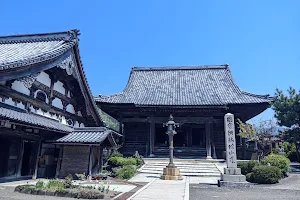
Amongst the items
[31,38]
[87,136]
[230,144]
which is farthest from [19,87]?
[230,144]

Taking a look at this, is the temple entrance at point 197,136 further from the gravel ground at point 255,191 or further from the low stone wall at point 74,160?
the low stone wall at point 74,160

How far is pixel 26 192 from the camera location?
8.61 meters

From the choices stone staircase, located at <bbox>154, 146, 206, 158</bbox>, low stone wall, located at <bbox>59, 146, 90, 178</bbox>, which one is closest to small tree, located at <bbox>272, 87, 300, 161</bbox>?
stone staircase, located at <bbox>154, 146, 206, 158</bbox>

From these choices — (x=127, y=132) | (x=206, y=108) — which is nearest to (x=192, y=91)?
(x=206, y=108)

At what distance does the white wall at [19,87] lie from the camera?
10.7 m

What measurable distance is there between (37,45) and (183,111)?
13.9 metres

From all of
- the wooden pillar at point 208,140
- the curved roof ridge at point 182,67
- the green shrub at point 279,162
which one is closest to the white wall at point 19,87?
the green shrub at point 279,162

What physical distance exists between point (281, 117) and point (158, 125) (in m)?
11.9

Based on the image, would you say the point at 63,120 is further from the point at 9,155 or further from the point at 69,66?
the point at 9,155

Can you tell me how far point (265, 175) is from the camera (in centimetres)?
1323

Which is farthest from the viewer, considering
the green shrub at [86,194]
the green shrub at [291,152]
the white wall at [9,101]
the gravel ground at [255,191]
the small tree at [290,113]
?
the green shrub at [291,152]

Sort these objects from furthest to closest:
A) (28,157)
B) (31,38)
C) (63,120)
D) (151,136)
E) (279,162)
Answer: (151,136) < (31,38) < (279,162) < (63,120) < (28,157)

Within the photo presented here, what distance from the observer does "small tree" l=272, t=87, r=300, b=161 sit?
1975cm

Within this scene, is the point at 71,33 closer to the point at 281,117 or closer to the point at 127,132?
the point at 127,132
